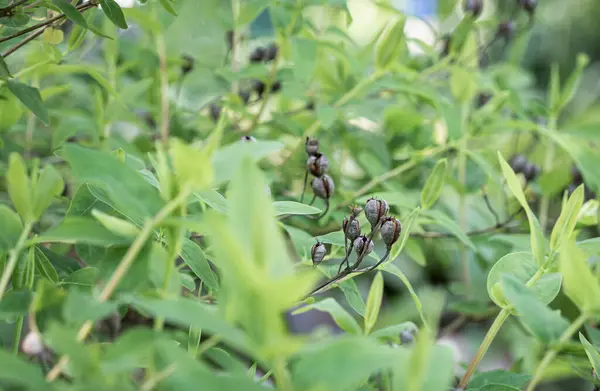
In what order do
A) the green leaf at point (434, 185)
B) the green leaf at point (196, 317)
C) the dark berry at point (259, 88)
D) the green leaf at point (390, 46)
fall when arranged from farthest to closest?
the dark berry at point (259, 88), the green leaf at point (390, 46), the green leaf at point (434, 185), the green leaf at point (196, 317)

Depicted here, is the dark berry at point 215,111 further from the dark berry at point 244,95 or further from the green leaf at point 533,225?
the green leaf at point 533,225

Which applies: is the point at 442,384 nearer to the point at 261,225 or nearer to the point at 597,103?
the point at 261,225

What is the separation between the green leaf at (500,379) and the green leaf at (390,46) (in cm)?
32

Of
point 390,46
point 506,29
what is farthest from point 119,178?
point 506,29

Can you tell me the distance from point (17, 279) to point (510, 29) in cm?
66

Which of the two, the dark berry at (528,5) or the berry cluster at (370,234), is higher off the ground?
the dark berry at (528,5)

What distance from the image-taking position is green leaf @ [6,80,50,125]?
394mm

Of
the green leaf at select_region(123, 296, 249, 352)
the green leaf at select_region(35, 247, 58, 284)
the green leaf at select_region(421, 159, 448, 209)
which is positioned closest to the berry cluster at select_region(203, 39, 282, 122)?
the green leaf at select_region(421, 159, 448, 209)

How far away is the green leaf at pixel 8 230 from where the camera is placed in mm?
298

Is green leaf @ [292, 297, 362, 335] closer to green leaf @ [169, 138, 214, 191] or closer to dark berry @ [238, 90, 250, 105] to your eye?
green leaf @ [169, 138, 214, 191]

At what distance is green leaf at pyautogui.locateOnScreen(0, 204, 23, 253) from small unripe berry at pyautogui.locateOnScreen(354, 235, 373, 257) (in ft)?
0.62

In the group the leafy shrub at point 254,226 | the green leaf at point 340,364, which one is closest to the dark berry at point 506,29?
the leafy shrub at point 254,226

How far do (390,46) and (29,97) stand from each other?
1.12ft

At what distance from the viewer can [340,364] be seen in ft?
0.76
